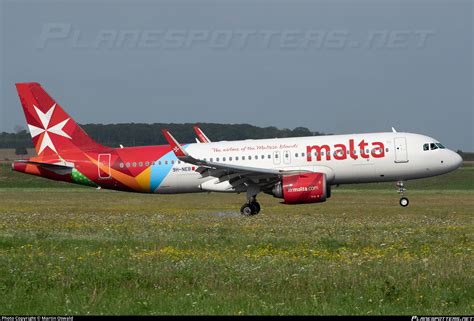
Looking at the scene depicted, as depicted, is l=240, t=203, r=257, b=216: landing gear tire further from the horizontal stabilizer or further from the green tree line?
the green tree line

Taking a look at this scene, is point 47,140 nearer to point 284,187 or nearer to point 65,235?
point 284,187

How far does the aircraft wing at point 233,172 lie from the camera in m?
36.1

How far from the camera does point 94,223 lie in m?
30.6

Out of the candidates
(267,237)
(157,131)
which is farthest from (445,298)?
(157,131)

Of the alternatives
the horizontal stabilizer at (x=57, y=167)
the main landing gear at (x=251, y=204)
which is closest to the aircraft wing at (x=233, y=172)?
the main landing gear at (x=251, y=204)

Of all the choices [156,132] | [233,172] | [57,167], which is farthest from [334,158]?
[156,132]

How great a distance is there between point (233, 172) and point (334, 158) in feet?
14.1

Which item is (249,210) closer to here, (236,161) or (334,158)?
(236,161)

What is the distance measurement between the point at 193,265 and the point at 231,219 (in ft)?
51.7

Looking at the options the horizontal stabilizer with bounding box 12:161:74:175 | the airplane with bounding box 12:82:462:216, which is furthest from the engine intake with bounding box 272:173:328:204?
the horizontal stabilizer with bounding box 12:161:74:175

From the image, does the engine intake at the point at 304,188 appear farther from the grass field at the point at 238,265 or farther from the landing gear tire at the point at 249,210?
the grass field at the point at 238,265

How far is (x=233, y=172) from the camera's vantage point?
3688 centimetres

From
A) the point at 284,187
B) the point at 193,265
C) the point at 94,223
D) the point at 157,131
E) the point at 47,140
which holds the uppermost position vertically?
the point at 157,131

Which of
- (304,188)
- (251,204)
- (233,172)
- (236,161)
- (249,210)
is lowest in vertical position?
(249,210)
